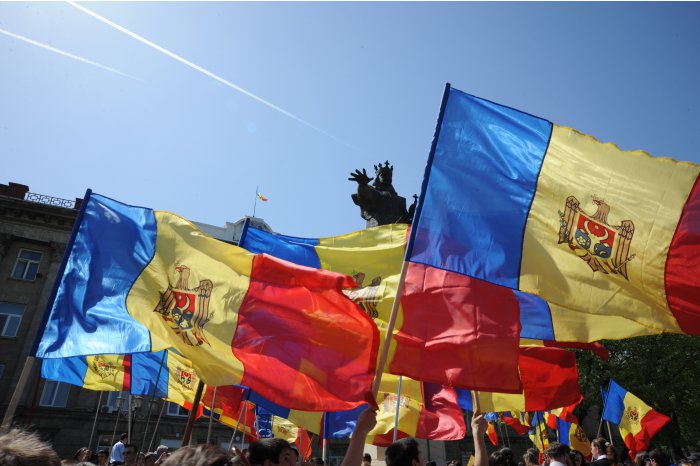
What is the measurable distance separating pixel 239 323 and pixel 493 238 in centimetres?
298

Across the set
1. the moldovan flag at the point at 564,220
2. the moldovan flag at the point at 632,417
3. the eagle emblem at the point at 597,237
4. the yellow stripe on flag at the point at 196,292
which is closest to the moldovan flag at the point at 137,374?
the yellow stripe on flag at the point at 196,292

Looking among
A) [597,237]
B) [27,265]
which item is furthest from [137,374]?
[27,265]

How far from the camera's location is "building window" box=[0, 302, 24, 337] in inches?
1150

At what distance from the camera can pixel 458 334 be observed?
562 cm

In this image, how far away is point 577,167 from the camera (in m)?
5.16

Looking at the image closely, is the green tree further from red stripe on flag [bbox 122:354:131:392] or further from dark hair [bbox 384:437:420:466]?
dark hair [bbox 384:437:420:466]

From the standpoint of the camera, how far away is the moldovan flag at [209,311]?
5.26 meters

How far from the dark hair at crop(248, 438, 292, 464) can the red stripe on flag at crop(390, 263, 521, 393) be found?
72.6 inches

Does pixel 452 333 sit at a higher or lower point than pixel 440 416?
higher

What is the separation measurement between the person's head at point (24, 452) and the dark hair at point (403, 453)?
2570 mm

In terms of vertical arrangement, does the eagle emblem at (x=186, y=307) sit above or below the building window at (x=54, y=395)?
above

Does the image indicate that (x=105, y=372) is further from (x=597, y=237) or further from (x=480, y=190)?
(x=597, y=237)

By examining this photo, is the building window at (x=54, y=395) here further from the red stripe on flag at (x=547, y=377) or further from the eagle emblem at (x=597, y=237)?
the eagle emblem at (x=597, y=237)

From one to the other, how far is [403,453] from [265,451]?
42.4 inches
